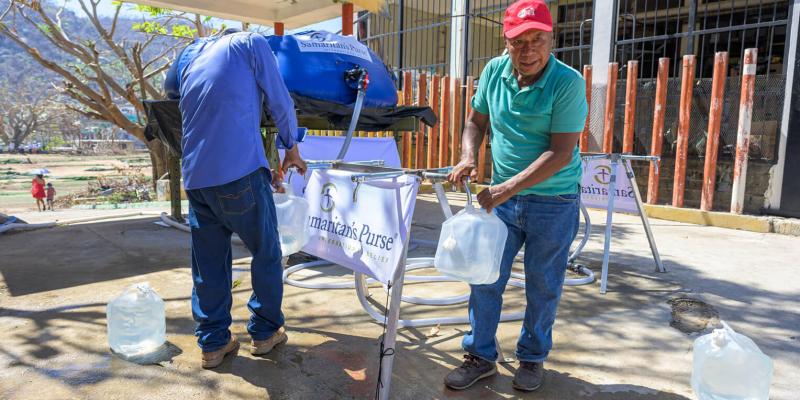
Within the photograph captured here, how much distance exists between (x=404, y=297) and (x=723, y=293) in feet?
A: 8.71

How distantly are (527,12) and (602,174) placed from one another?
2841 mm

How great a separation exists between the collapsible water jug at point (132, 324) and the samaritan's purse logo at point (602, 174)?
376 centimetres

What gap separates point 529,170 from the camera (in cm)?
236

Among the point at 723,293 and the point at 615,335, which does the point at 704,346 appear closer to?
the point at 615,335

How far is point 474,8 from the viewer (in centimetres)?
1448

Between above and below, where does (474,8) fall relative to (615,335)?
above

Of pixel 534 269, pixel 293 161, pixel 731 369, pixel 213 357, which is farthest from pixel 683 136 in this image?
pixel 213 357

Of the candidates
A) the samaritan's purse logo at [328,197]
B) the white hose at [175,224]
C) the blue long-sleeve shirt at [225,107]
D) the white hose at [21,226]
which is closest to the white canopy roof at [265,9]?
the white hose at [175,224]

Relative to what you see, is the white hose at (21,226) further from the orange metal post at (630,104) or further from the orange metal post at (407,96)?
the orange metal post at (630,104)

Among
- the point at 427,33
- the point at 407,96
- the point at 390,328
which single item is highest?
the point at 427,33

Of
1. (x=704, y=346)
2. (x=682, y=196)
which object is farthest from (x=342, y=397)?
(x=682, y=196)

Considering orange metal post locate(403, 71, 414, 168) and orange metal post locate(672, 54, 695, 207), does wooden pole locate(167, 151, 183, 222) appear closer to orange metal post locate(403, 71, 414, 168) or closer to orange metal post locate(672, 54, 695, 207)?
orange metal post locate(403, 71, 414, 168)

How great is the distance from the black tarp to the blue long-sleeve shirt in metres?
1.57

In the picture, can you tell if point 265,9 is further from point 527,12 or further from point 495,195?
point 495,195
